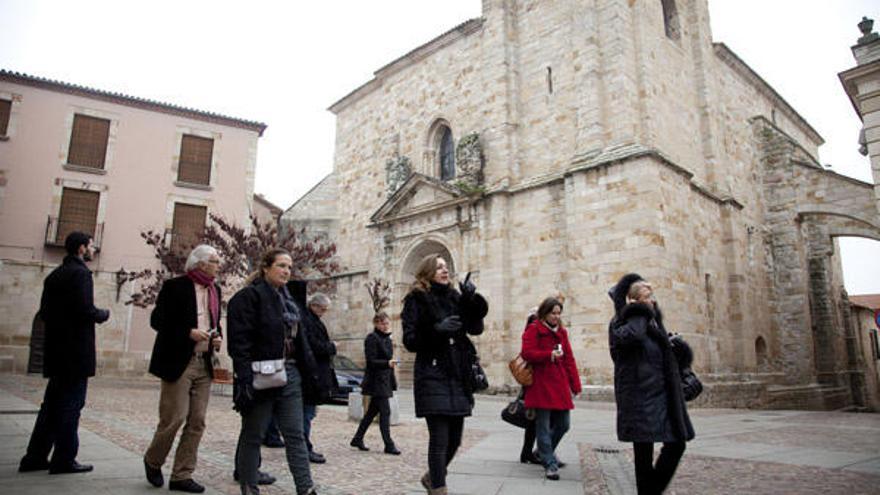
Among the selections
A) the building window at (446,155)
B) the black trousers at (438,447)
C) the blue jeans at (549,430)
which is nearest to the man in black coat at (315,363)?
the black trousers at (438,447)

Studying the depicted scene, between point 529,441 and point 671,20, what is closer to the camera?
point 529,441

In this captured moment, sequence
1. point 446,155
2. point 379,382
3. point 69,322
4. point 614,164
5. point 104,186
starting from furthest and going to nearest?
1. point 446,155
2. point 104,186
3. point 614,164
4. point 379,382
5. point 69,322

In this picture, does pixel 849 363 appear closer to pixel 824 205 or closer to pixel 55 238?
pixel 824 205

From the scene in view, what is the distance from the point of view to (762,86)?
71.1 ft

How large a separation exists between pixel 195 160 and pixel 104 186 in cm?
298

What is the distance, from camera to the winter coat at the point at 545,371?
4.93m

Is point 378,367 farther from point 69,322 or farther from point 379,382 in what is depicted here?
point 69,322

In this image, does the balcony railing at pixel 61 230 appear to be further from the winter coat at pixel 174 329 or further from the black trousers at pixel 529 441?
the black trousers at pixel 529 441

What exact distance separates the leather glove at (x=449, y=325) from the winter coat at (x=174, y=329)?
69.0 inches

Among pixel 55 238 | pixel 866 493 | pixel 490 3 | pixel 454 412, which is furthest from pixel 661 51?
pixel 55 238

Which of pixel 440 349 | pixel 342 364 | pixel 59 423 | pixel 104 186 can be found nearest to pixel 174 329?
pixel 59 423

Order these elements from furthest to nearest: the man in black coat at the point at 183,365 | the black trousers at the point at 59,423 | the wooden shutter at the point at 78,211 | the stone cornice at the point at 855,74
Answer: the wooden shutter at the point at 78,211 < the stone cornice at the point at 855,74 < the black trousers at the point at 59,423 < the man in black coat at the point at 183,365

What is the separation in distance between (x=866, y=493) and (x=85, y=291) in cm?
597

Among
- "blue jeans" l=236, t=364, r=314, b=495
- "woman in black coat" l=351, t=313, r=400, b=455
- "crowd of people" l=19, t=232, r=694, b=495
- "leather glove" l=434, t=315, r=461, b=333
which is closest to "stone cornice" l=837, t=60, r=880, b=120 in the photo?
"crowd of people" l=19, t=232, r=694, b=495
